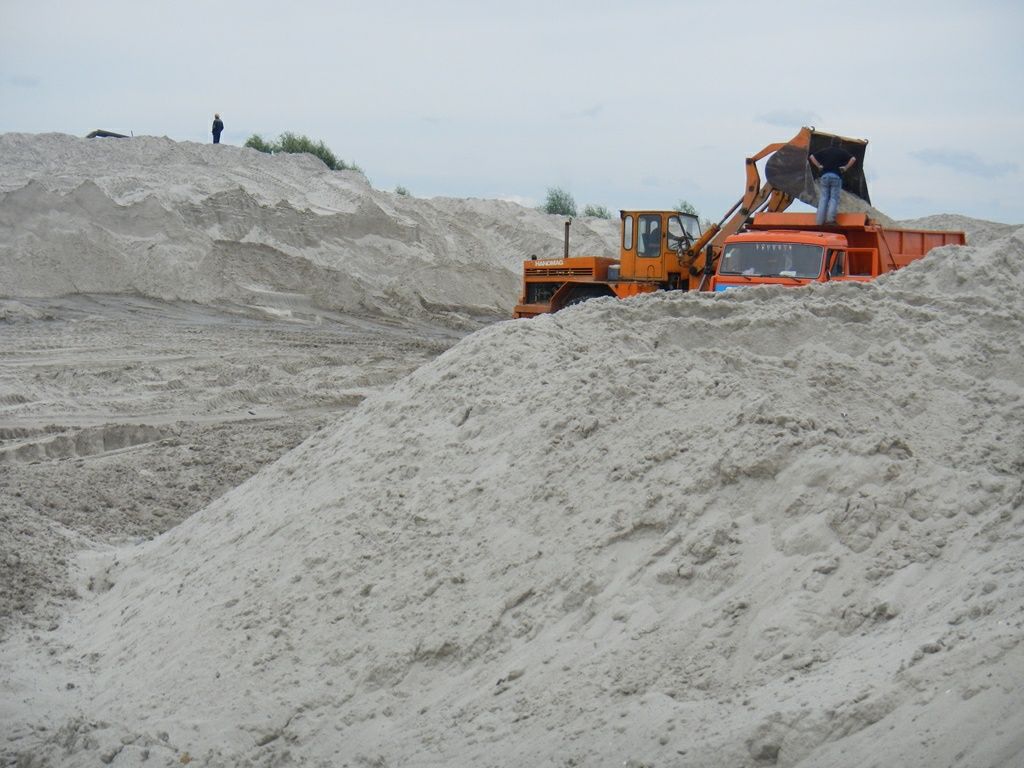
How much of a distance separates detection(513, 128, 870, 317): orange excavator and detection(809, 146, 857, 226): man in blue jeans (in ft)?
0.29

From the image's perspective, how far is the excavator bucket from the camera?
564 inches

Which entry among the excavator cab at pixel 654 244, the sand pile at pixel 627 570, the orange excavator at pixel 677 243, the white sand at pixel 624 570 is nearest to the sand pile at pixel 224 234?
the orange excavator at pixel 677 243

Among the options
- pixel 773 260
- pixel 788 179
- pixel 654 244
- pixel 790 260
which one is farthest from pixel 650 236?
pixel 790 260

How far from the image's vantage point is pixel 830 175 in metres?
13.9

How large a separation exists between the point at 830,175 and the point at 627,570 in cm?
1019

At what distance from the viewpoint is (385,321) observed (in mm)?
21359

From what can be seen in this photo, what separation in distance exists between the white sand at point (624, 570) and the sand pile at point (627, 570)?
13 mm

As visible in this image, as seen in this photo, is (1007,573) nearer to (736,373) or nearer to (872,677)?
(872,677)

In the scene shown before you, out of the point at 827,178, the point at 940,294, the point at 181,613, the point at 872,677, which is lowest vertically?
the point at 181,613

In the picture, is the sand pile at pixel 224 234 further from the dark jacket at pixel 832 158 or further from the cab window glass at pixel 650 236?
the dark jacket at pixel 832 158

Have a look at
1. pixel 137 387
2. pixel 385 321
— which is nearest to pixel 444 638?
pixel 137 387

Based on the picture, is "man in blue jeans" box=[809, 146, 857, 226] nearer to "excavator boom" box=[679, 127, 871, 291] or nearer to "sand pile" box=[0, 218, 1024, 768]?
"excavator boom" box=[679, 127, 871, 291]

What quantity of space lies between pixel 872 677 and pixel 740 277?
27.7 ft

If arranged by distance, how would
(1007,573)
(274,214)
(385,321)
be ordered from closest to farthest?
1. (1007,573)
2. (385,321)
3. (274,214)
